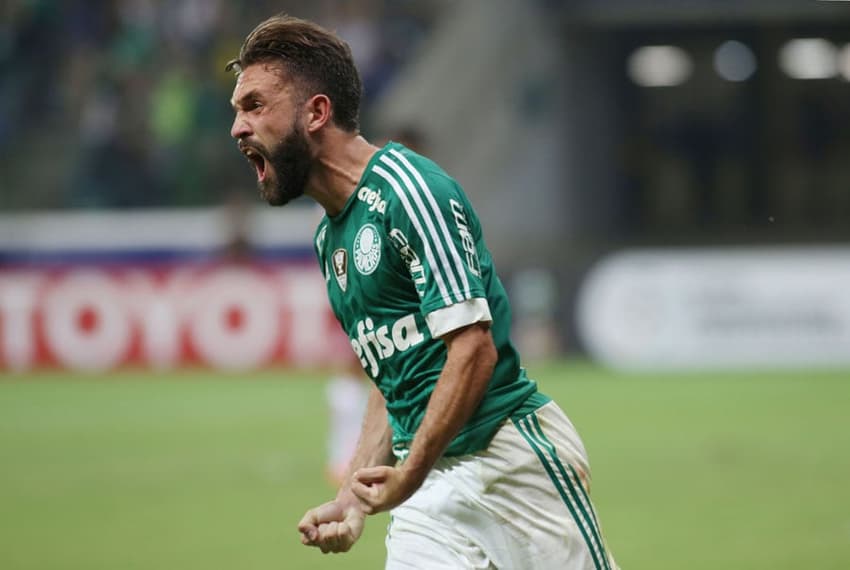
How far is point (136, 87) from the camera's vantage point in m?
23.0

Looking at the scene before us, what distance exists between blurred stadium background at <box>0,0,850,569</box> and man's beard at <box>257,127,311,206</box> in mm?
4259

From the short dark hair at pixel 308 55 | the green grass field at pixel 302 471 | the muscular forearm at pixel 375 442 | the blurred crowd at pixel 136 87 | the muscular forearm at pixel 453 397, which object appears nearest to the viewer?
the muscular forearm at pixel 453 397

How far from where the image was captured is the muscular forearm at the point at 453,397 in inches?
146

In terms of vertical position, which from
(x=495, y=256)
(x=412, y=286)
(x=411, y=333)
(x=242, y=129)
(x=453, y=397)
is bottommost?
(x=453, y=397)

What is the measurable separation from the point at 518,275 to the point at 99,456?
809cm

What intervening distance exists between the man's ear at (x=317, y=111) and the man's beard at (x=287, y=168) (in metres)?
0.04

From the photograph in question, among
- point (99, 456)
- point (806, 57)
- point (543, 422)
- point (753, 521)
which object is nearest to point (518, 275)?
point (806, 57)

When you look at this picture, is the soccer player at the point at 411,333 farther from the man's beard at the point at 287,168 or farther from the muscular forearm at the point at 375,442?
the muscular forearm at the point at 375,442

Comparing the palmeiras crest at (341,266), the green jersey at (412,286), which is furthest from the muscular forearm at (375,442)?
the palmeiras crest at (341,266)

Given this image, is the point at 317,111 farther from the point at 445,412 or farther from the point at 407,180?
the point at 445,412

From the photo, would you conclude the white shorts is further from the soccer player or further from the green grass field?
→ the green grass field

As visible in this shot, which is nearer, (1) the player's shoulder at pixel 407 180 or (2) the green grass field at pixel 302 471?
(1) the player's shoulder at pixel 407 180

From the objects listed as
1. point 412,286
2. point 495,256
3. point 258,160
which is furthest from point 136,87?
point 412,286

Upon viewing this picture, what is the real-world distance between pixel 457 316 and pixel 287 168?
62 centimetres
